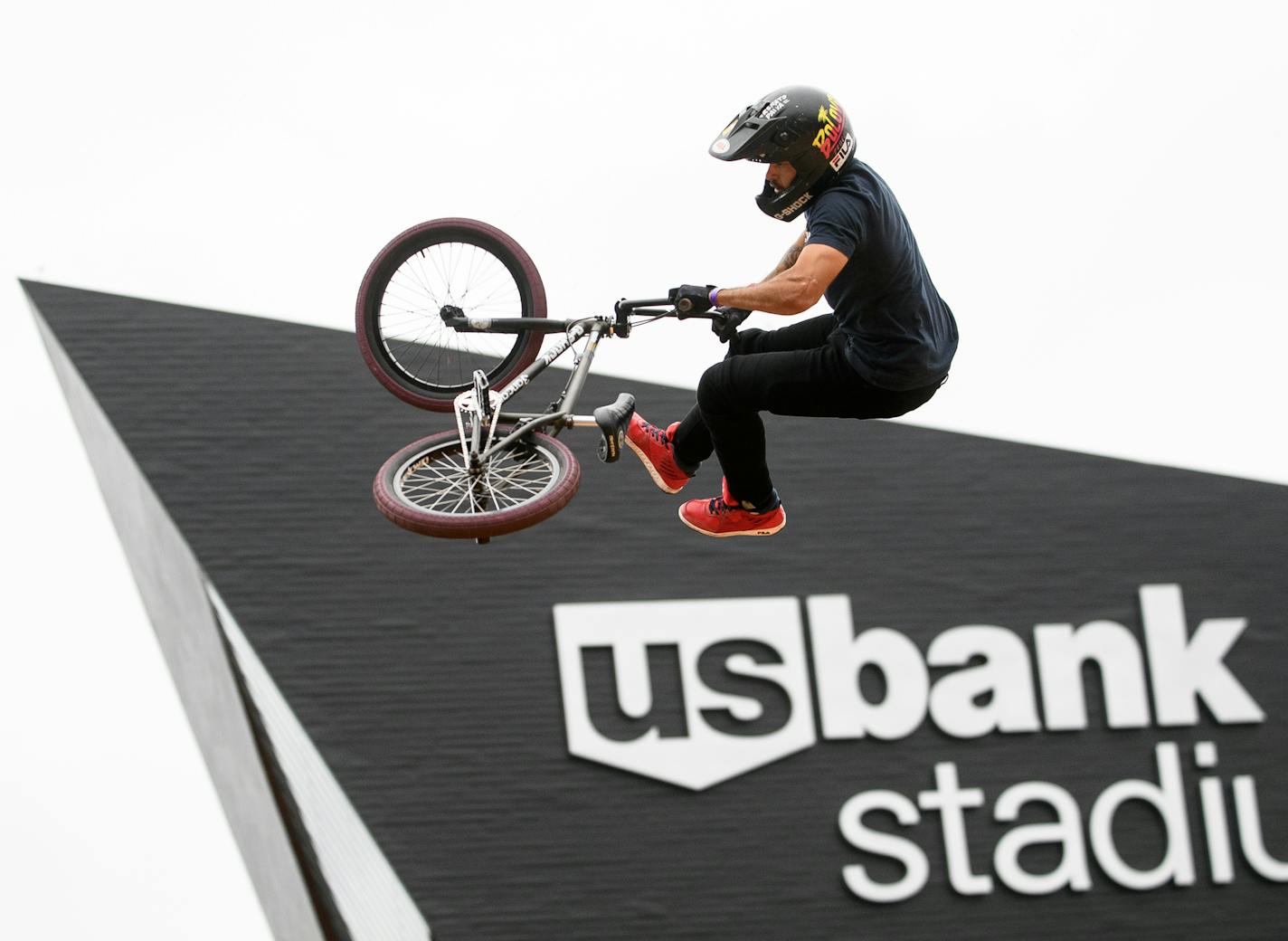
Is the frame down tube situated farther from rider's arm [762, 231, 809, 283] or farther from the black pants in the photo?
rider's arm [762, 231, 809, 283]

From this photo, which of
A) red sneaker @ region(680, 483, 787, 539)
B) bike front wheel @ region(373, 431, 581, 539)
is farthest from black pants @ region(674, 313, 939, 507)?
bike front wheel @ region(373, 431, 581, 539)

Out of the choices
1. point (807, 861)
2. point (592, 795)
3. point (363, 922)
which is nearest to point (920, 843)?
point (807, 861)

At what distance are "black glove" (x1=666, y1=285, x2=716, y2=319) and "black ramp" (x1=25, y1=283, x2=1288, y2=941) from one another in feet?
22.7

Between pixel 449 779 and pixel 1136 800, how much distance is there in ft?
17.5

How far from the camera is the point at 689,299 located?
4.54 m

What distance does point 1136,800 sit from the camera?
12.7 m

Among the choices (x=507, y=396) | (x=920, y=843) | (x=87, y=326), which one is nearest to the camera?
(x=507, y=396)

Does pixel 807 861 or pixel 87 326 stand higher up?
pixel 87 326

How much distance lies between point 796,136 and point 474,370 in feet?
4.51

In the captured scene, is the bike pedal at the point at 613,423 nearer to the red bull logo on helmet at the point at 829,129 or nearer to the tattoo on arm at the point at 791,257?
the tattoo on arm at the point at 791,257

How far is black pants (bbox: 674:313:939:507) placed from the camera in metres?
4.85

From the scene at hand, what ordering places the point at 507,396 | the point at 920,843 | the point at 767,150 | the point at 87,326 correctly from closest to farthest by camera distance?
the point at 767,150, the point at 507,396, the point at 87,326, the point at 920,843

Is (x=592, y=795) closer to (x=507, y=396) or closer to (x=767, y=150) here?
(x=507, y=396)

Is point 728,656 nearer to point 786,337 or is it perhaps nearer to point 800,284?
point 786,337
